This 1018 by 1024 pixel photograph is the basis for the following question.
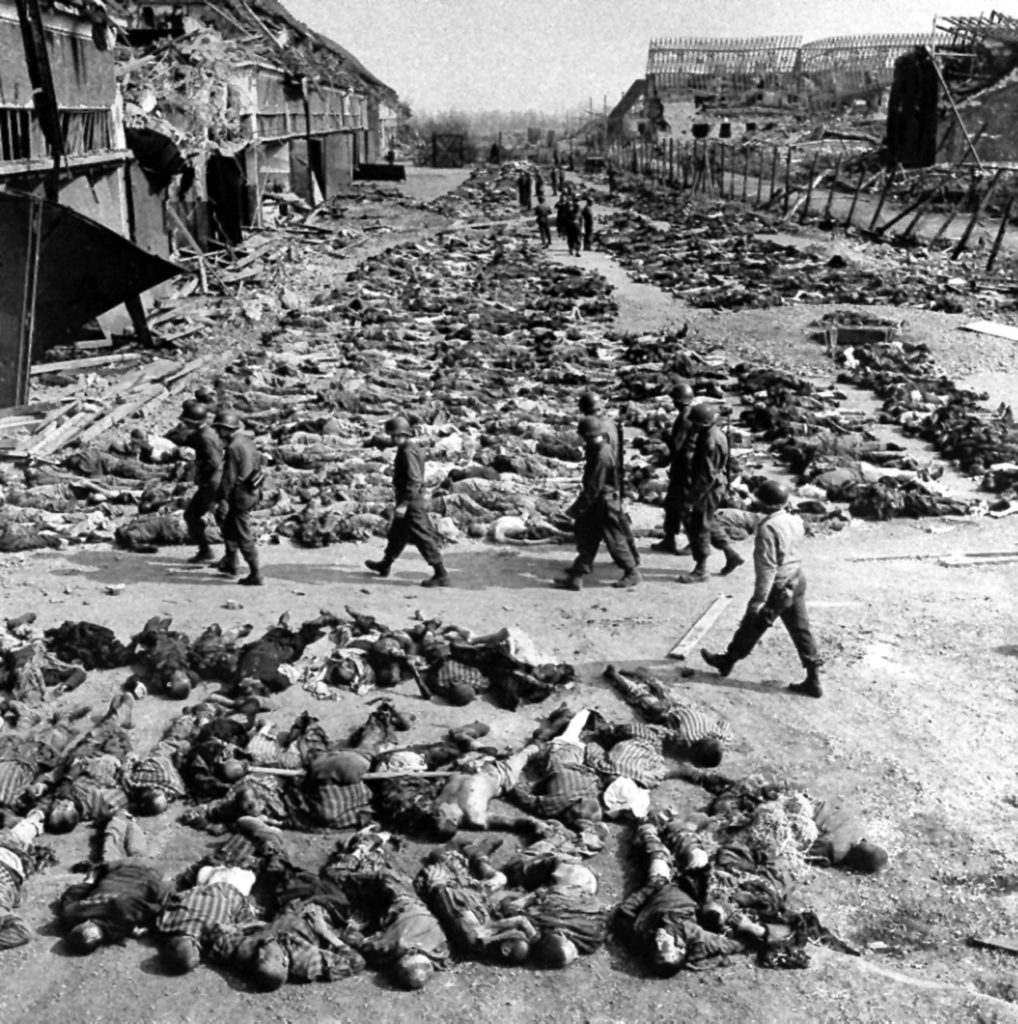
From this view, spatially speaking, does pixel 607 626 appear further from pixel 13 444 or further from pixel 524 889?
pixel 13 444

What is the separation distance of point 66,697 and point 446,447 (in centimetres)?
664

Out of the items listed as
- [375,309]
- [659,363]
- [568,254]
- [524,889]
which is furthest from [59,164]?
[568,254]

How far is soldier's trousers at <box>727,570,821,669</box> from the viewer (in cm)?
764

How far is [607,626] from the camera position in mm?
9023

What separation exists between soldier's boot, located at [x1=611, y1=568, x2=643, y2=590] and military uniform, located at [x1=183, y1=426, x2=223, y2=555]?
Answer: 350 cm

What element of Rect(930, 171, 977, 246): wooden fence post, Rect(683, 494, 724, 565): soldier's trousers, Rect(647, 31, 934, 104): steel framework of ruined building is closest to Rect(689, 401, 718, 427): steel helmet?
Rect(683, 494, 724, 565): soldier's trousers

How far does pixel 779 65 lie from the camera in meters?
75.4

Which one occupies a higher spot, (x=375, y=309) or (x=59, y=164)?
(x=59, y=164)

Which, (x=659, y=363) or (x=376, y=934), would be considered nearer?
(x=376, y=934)

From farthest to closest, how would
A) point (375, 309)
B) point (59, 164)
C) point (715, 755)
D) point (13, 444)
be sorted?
point (375, 309)
point (59, 164)
point (13, 444)
point (715, 755)

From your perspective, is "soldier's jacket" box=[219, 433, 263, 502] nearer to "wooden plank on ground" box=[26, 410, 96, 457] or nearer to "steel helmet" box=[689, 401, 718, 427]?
"steel helmet" box=[689, 401, 718, 427]

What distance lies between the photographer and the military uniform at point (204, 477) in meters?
9.69

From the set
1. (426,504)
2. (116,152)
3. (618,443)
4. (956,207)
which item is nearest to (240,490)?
(426,504)

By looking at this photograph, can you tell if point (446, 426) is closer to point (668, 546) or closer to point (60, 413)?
point (668, 546)
